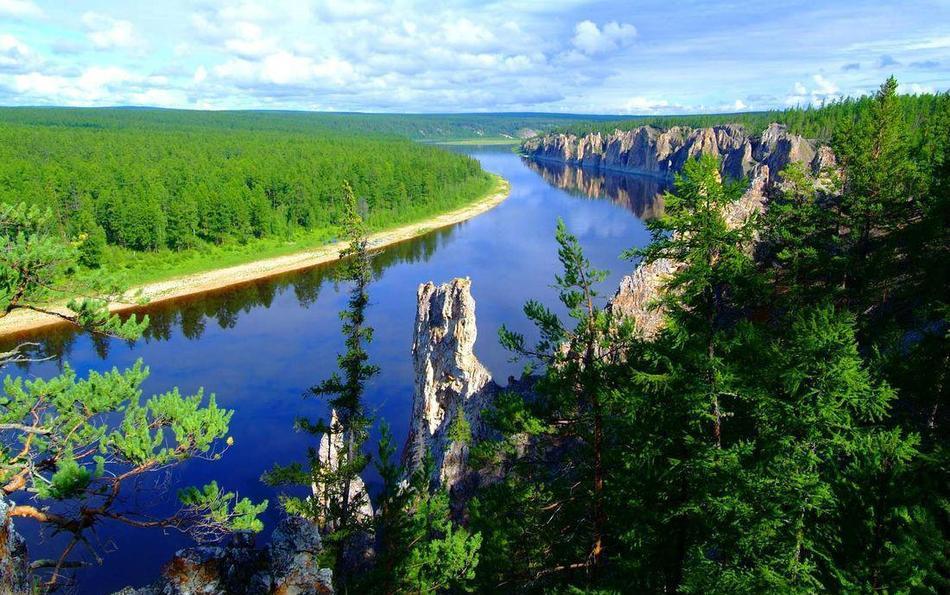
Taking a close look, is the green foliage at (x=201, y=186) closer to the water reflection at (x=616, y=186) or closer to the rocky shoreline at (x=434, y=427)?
the rocky shoreline at (x=434, y=427)

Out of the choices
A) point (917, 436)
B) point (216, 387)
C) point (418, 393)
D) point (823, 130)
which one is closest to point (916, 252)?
point (917, 436)

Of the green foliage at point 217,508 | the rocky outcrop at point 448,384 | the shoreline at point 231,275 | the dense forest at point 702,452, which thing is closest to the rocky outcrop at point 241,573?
the dense forest at point 702,452

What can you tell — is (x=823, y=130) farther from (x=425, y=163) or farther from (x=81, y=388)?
(x=81, y=388)

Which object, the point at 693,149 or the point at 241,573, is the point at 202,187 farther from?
the point at 693,149

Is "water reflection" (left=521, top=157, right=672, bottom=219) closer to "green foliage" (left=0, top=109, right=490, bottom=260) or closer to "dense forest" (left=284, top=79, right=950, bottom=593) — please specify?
"green foliage" (left=0, top=109, right=490, bottom=260)

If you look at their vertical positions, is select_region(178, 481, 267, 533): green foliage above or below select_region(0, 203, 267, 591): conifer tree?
below

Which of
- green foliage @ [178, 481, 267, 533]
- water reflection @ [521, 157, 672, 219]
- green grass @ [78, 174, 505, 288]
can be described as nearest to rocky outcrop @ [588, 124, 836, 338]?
green foliage @ [178, 481, 267, 533]

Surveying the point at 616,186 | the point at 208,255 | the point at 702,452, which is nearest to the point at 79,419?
the point at 702,452
